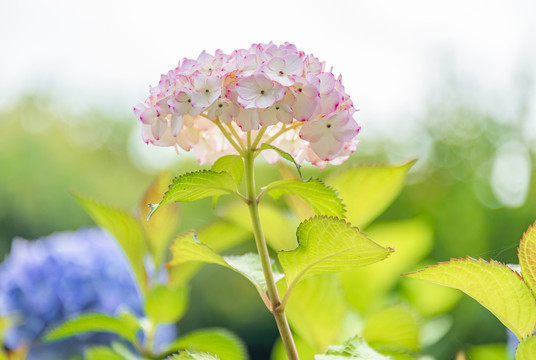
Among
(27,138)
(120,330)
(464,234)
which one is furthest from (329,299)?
(27,138)

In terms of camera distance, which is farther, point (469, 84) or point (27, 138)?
point (27, 138)

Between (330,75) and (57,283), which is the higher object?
(330,75)

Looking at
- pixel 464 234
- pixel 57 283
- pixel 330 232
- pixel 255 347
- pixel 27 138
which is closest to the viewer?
pixel 330 232

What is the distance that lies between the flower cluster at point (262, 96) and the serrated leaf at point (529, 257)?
137 millimetres

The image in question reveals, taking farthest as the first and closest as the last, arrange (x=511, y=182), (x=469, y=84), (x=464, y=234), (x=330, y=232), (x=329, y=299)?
(x=469, y=84) < (x=464, y=234) < (x=511, y=182) < (x=329, y=299) < (x=330, y=232)

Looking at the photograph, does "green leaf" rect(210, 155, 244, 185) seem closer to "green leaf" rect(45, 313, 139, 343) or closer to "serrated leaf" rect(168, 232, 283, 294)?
"serrated leaf" rect(168, 232, 283, 294)

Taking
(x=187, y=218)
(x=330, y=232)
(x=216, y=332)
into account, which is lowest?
(x=187, y=218)

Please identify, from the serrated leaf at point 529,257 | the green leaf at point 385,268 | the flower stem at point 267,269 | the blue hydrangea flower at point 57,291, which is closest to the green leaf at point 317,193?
the flower stem at point 267,269

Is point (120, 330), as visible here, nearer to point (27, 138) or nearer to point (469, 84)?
point (469, 84)

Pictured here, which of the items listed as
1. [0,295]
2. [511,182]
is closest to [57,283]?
[0,295]

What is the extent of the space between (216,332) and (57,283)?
1.65 ft

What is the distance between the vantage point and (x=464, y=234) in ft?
7.18

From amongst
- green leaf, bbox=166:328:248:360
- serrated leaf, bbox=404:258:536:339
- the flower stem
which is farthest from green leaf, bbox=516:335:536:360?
green leaf, bbox=166:328:248:360

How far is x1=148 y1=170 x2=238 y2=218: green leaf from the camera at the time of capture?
370mm
